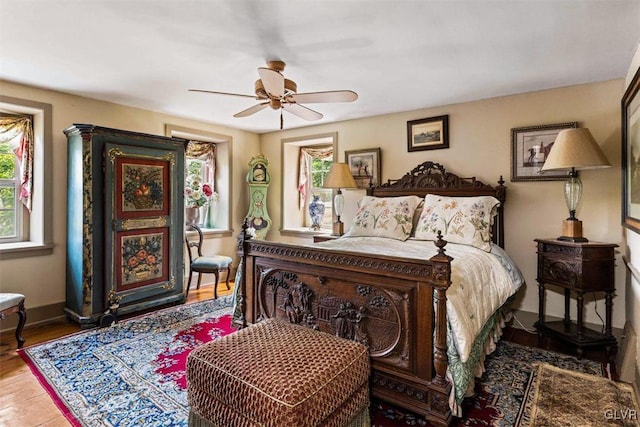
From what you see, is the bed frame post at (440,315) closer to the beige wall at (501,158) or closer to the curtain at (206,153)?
the beige wall at (501,158)

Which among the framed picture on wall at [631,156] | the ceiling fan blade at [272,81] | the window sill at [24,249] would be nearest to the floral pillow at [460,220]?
the framed picture on wall at [631,156]

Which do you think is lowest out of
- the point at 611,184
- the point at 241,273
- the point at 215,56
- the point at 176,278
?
the point at 176,278

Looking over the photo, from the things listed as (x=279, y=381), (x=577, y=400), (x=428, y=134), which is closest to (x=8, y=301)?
(x=279, y=381)

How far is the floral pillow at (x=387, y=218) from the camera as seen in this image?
3375 millimetres

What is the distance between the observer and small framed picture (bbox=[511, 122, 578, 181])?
3.14m

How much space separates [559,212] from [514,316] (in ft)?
3.53

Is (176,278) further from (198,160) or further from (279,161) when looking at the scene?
(279,161)

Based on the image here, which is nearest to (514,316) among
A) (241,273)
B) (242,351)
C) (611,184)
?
(611,184)

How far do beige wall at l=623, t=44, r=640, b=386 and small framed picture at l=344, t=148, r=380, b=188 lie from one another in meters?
2.36

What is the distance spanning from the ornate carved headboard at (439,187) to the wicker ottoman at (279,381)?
7.77 ft

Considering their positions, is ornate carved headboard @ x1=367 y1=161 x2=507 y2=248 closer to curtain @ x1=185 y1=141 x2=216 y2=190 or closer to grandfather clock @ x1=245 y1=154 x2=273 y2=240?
grandfather clock @ x1=245 y1=154 x2=273 y2=240

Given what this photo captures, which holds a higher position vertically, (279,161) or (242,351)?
(279,161)

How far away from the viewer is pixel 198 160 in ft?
16.4

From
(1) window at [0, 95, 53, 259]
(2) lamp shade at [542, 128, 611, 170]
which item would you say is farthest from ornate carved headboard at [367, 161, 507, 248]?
(1) window at [0, 95, 53, 259]
